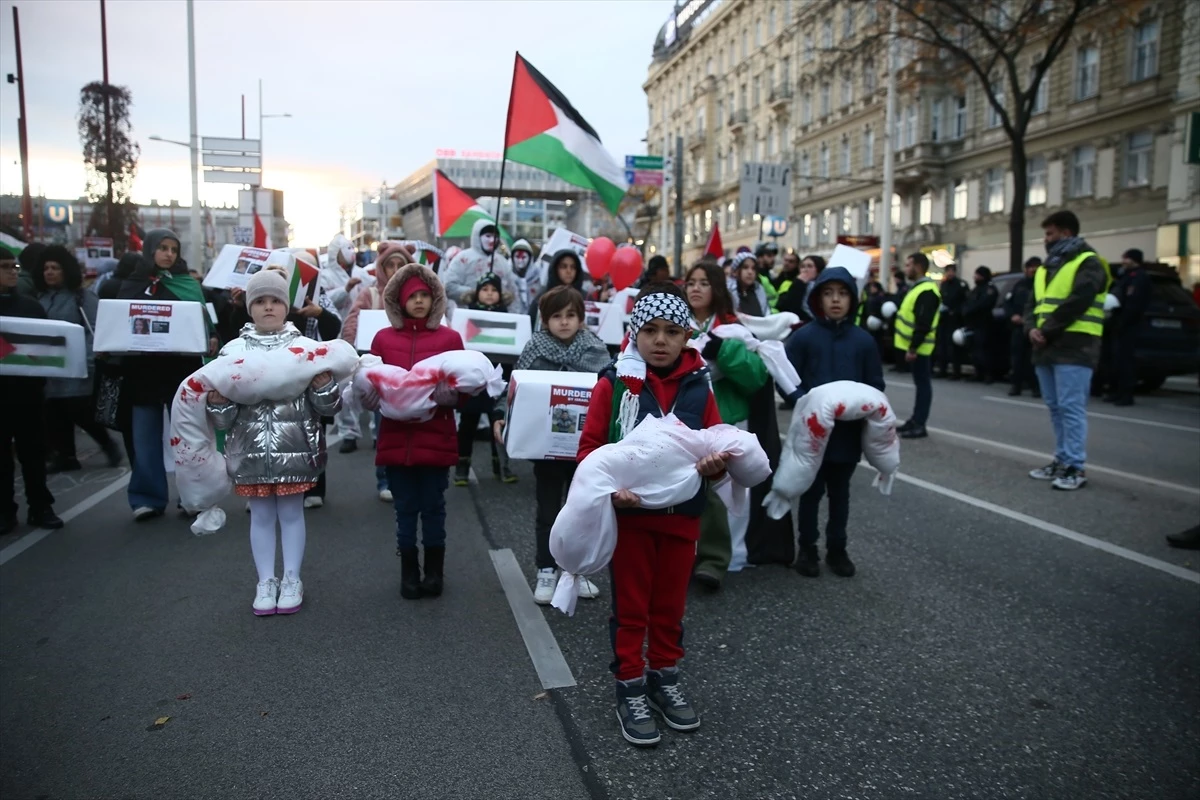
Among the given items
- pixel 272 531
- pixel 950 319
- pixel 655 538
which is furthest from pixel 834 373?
pixel 950 319

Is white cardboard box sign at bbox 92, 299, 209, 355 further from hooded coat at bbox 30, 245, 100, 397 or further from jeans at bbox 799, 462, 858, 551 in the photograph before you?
jeans at bbox 799, 462, 858, 551

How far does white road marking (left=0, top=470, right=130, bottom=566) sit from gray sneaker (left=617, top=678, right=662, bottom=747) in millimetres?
4280

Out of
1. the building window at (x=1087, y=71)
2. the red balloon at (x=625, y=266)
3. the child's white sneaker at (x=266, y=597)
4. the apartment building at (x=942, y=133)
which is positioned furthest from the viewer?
the building window at (x=1087, y=71)

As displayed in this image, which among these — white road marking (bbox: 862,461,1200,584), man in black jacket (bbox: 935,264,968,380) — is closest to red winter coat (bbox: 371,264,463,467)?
white road marking (bbox: 862,461,1200,584)

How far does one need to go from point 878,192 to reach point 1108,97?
14610 millimetres

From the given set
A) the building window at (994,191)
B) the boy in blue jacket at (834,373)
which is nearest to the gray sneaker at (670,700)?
the boy in blue jacket at (834,373)

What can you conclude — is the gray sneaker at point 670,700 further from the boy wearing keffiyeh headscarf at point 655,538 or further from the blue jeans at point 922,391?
the blue jeans at point 922,391

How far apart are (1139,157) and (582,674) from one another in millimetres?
31685

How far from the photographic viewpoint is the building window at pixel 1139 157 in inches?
1117

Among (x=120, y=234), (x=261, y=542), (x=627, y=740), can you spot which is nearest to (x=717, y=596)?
(x=627, y=740)

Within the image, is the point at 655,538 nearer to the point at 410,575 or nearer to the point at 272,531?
the point at 410,575

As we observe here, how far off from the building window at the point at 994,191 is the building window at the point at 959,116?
285 centimetres

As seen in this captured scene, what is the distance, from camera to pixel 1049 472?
7691 mm

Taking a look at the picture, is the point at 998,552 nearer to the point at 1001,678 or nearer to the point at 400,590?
the point at 1001,678
